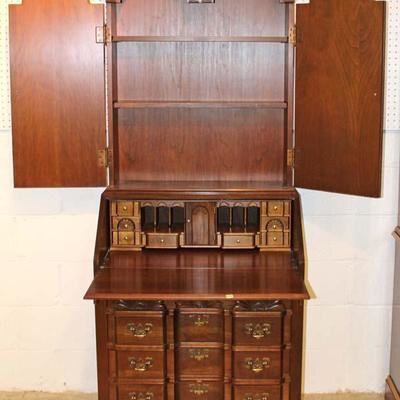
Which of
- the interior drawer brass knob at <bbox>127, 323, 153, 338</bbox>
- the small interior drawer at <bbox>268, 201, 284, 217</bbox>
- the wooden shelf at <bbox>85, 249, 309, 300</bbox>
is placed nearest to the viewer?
the wooden shelf at <bbox>85, 249, 309, 300</bbox>

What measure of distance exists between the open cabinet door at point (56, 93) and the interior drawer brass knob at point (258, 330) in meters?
0.90

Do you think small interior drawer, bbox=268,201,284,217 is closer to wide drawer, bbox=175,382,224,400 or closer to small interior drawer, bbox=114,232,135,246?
small interior drawer, bbox=114,232,135,246

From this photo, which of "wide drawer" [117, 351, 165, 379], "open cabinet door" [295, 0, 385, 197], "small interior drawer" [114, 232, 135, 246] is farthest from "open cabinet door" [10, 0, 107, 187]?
"open cabinet door" [295, 0, 385, 197]

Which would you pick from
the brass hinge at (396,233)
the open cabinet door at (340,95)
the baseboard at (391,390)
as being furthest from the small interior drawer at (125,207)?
the baseboard at (391,390)

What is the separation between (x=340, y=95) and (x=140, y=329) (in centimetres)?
118

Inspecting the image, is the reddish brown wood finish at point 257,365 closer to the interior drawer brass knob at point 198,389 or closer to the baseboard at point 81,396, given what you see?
the interior drawer brass knob at point 198,389

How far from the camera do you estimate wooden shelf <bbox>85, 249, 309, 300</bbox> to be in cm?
214

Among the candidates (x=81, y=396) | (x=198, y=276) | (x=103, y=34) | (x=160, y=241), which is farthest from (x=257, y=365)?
(x=103, y=34)

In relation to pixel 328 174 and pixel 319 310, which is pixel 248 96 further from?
pixel 319 310

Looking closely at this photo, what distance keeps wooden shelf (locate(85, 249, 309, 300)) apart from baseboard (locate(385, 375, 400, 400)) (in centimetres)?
87

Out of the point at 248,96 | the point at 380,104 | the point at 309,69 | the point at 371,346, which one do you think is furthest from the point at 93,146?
the point at 371,346

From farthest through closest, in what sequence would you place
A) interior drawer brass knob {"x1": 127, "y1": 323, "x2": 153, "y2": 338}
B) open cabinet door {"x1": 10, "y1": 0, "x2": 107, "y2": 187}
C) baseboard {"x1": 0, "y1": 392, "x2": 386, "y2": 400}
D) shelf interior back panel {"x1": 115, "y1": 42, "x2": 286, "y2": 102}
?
baseboard {"x1": 0, "y1": 392, "x2": 386, "y2": 400}
shelf interior back panel {"x1": 115, "y1": 42, "x2": 286, "y2": 102}
open cabinet door {"x1": 10, "y1": 0, "x2": 107, "y2": 187}
interior drawer brass knob {"x1": 127, "y1": 323, "x2": 153, "y2": 338}

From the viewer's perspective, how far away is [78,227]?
2.94 metres

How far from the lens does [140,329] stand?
2250 mm
